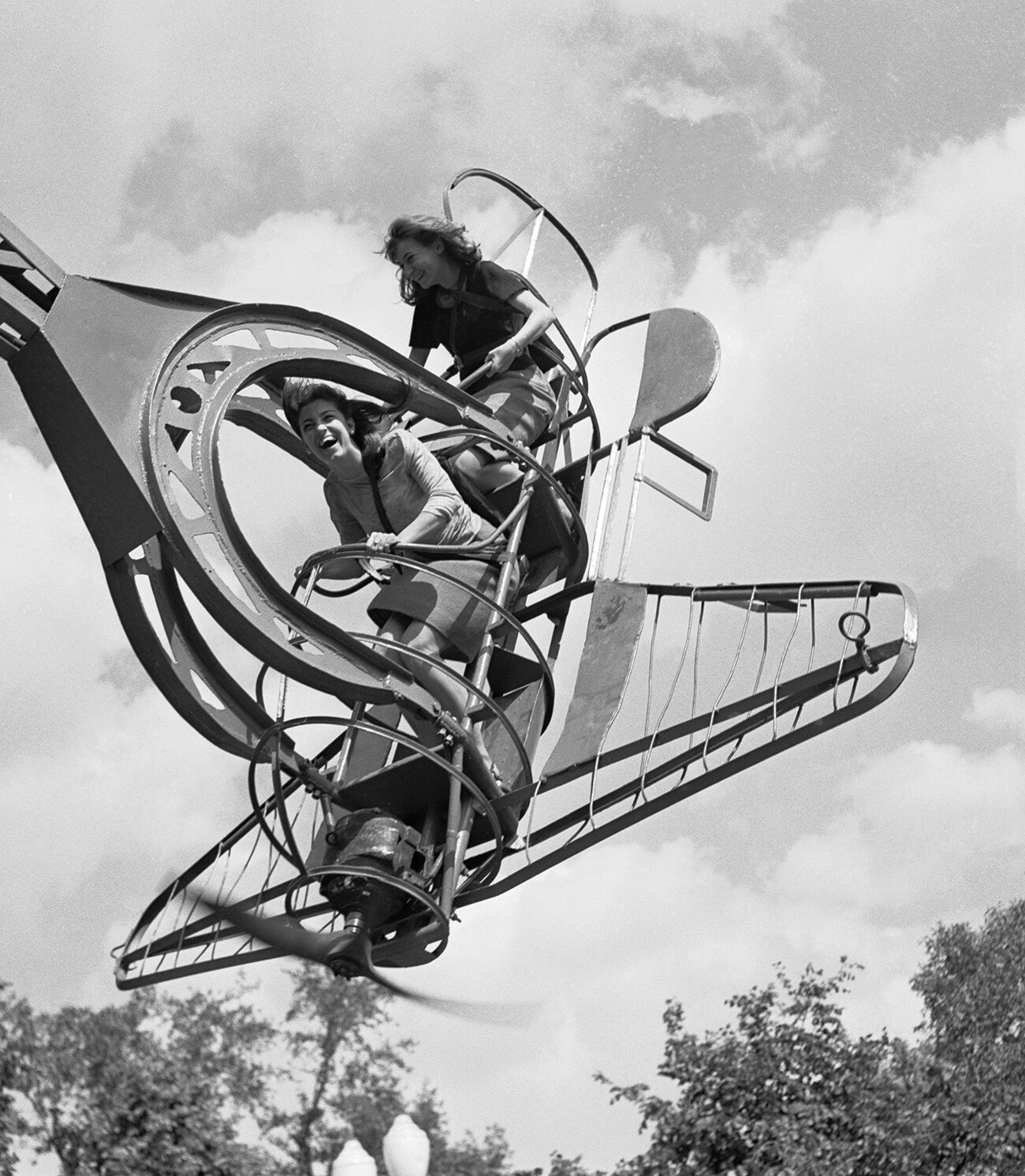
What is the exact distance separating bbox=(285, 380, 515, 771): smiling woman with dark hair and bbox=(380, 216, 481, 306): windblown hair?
5.78 ft

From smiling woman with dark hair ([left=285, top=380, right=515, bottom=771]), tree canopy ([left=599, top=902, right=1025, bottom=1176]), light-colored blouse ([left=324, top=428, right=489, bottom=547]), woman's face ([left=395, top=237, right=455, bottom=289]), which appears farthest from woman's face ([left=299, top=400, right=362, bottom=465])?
tree canopy ([left=599, top=902, right=1025, bottom=1176])

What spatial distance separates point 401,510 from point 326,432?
2.07 ft

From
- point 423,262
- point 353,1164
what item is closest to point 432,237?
point 423,262

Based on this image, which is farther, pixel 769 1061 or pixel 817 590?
pixel 769 1061

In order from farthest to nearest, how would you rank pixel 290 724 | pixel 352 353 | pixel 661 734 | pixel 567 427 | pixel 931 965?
1. pixel 931 965
2. pixel 567 427
3. pixel 352 353
4. pixel 661 734
5. pixel 290 724

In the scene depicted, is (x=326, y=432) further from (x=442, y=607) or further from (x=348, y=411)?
(x=442, y=607)

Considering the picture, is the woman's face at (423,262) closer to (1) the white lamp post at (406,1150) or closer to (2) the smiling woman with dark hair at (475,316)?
(2) the smiling woman with dark hair at (475,316)

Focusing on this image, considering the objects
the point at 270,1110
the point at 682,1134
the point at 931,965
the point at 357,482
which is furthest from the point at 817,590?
the point at 270,1110

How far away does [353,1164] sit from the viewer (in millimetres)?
12312

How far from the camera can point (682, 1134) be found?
22000mm

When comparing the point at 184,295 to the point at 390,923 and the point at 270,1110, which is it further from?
the point at 270,1110

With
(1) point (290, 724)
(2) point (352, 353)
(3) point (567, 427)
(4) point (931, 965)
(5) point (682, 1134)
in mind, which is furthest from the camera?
(4) point (931, 965)

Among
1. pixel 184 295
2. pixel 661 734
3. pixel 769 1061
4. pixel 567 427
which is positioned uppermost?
pixel 769 1061

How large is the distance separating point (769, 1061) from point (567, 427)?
1399cm
